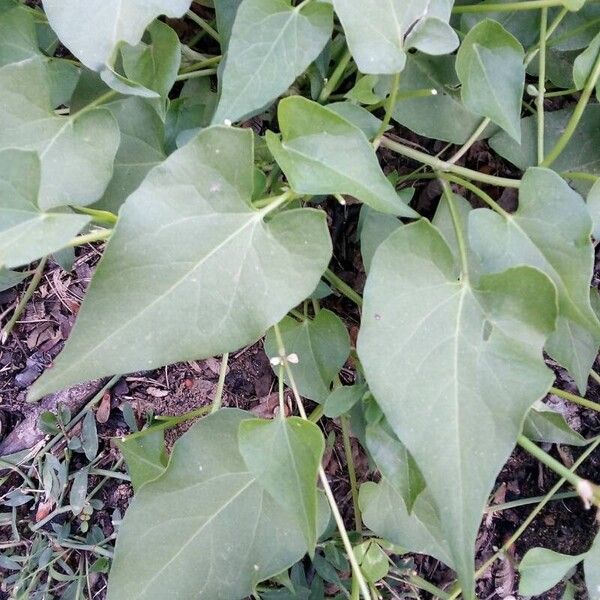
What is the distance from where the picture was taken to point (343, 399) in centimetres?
65

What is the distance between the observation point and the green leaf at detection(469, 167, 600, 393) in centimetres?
52

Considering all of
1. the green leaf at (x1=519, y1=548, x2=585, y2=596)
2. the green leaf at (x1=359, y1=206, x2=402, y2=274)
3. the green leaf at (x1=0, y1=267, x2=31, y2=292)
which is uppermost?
the green leaf at (x1=359, y1=206, x2=402, y2=274)

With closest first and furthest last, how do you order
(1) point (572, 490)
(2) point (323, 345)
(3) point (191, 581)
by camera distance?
(3) point (191, 581)
(2) point (323, 345)
(1) point (572, 490)

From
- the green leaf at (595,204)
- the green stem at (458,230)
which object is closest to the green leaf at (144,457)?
the green stem at (458,230)

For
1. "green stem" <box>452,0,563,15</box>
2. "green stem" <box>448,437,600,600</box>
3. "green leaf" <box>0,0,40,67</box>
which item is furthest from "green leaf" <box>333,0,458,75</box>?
"green stem" <box>448,437,600,600</box>

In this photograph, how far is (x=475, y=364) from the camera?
490 millimetres

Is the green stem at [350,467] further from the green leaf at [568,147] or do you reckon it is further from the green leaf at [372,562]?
the green leaf at [568,147]

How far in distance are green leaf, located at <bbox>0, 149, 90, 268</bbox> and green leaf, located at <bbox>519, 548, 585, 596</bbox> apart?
1.75 feet

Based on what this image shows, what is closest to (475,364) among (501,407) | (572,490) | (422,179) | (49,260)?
(501,407)

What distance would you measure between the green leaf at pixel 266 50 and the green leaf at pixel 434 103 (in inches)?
5.4

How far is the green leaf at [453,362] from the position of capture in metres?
0.45

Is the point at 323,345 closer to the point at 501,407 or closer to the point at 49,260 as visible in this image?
the point at 501,407

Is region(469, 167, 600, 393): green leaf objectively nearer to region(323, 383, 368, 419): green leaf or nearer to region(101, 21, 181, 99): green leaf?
region(323, 383, 368, 419): green leaf

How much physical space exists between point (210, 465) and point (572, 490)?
1.72ft
